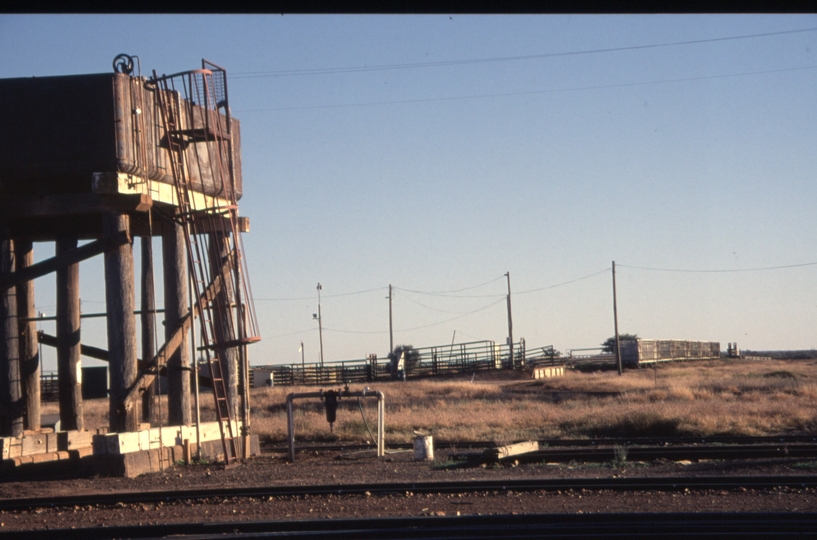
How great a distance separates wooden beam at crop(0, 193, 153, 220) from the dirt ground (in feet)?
14.5

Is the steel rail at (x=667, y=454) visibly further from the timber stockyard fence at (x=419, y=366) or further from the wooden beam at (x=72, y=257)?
the timber stockyard fence at (x=419, y=366)

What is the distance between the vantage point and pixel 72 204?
612 inches

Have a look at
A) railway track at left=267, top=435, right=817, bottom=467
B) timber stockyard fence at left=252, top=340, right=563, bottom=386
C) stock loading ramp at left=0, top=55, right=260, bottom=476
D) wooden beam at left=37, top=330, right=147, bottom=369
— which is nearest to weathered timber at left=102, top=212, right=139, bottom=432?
stock loading ramp at left=0, top=55, right=260, bottom=476

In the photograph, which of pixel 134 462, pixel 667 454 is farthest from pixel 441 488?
pixel 134 462

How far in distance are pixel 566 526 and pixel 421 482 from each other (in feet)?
11.8

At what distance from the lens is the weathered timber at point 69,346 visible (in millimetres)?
17375

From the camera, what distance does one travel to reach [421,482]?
40.1 ft

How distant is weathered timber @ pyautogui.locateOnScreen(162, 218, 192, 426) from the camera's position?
682 inches

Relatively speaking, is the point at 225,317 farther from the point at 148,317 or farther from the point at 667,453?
the point at 667,453

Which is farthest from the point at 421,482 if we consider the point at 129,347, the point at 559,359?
the point at 559,359

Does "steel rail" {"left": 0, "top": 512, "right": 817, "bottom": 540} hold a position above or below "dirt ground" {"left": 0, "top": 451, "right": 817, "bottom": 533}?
above

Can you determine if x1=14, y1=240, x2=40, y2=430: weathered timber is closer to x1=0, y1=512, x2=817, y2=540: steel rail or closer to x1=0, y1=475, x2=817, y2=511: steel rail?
x1=0, y1=475, x2=817, y2=511: steel rail

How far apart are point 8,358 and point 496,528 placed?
10949mm
